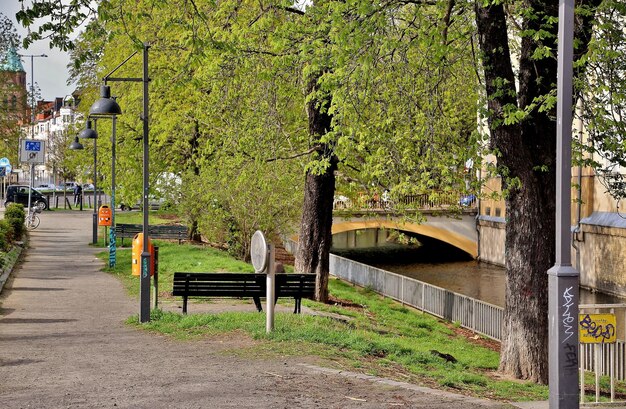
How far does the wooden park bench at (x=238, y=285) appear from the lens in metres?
17.0

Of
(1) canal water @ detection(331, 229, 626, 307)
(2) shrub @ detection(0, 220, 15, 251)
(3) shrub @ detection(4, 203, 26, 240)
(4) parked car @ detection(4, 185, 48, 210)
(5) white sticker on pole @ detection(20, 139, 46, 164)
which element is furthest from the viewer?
(4) parked car @ detection(4, 185, 48, 210)

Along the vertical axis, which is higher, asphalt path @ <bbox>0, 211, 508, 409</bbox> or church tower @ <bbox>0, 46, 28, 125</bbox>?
church tower @ <bbox>0, 46, 28, 125</bbox>

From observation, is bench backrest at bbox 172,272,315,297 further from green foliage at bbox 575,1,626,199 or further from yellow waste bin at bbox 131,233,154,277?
green foliage at bbox 575,1,626,199

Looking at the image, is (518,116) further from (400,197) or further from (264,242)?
(400,197)

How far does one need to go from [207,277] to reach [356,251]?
38.5 metres

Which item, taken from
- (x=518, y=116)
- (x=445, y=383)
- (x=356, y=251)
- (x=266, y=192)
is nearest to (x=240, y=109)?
(x=266, y=192)

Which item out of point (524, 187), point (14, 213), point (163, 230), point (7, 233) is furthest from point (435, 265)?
point (524, 187)

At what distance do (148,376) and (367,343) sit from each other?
3.54m

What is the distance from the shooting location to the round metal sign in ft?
43.8

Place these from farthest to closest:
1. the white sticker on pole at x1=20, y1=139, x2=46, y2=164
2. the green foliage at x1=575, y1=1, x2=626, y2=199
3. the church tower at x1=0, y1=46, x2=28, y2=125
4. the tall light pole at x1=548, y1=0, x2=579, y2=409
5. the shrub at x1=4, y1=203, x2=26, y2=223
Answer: the church tower at x1=0, y1=46, x2=28, y2=125 < the shrub at x1=4, y1=203, x2=26, y2=223 < the white sticker on pole at x1=20, y1=139, x2=46, y2=164 < the green foliage at x1=575, y1=1, x2=626, y2=199 < the tall light pole at x1=548, y1=0, x2=579, y2=409

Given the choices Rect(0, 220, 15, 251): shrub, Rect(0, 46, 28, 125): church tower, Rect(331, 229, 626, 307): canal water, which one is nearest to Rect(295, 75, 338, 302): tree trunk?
Rect(0, 220, 15, 251): shrub

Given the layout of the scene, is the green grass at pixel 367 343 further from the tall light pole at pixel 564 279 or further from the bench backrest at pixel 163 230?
the bench backrest at pixel 163 230

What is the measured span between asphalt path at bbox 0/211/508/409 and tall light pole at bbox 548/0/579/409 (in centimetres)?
153

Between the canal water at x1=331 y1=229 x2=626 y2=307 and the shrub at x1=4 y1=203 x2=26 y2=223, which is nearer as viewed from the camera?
the shrub at x1=4 y1=203 x2=26 y2=223
